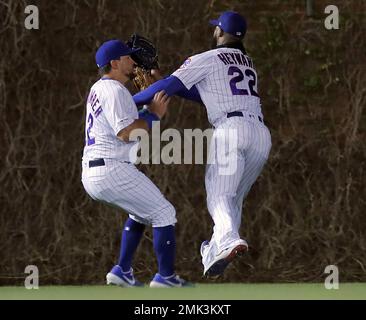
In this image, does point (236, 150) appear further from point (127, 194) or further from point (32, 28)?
point (32, 28)

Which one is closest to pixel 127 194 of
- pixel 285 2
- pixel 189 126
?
pixel 189 126

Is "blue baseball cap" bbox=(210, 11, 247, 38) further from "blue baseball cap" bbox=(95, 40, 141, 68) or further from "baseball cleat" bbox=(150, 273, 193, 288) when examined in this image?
"baseball cleat" bbox=(150, 273, 193, 288)

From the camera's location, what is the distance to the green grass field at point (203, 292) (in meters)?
9.52

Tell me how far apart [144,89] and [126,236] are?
3.78ft

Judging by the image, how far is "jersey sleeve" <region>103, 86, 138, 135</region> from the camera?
9.27 meters

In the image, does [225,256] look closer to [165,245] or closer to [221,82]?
[165,245]

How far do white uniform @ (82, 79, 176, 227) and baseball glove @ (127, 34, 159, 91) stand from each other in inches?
18.6

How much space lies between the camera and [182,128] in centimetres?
1216

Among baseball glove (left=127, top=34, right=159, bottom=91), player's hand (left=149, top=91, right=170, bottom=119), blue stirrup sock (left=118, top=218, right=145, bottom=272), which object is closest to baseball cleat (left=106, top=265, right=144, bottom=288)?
blue stirrup sock (left=118, top=218, right=145, bottom=272)

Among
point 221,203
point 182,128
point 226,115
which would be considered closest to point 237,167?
point 221,203

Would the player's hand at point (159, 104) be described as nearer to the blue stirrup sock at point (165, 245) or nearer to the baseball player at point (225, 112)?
the baseball player at point (225, 112)

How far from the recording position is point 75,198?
483 inches

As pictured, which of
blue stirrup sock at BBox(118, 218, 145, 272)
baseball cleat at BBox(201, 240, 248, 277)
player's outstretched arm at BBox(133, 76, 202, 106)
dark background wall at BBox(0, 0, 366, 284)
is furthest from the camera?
dark background wall at BBox(0, 0, 366, 284)

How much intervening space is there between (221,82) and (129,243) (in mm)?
1426
